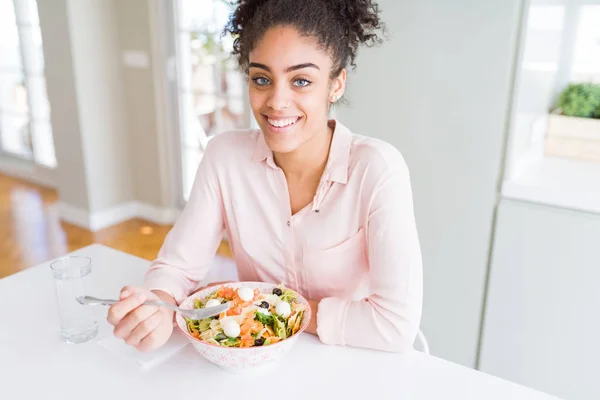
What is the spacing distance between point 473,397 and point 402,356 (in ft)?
0.48

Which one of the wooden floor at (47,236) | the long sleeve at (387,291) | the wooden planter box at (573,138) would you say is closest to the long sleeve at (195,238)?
the long sleeve at (387,291)

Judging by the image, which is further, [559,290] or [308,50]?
[559,290]

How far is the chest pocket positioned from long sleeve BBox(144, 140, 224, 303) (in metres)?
0.24

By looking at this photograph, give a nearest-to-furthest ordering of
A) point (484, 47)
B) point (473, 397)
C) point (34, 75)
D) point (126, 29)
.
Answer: point (473, 397), point (484, 47), point (126, 29), point (34, 75)

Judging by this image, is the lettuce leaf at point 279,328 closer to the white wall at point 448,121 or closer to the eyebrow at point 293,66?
the eyebrow at point 293,66

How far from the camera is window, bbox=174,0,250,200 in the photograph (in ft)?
10.6

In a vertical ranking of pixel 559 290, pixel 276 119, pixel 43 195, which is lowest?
pixel 43 195

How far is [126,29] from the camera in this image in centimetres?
344

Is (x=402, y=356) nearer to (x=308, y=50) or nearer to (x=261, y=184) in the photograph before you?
(x=261, y=184)

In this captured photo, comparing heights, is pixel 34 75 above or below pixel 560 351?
above

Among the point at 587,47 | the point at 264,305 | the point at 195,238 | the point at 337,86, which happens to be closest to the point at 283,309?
the point at 264,305

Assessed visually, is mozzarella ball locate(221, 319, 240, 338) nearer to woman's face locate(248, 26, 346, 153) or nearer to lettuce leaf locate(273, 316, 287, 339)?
lettuce leaf locate(273, 316, 287, 339)

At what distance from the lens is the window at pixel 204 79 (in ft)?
10.6

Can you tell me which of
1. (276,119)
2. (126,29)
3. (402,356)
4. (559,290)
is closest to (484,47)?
(559,290)
